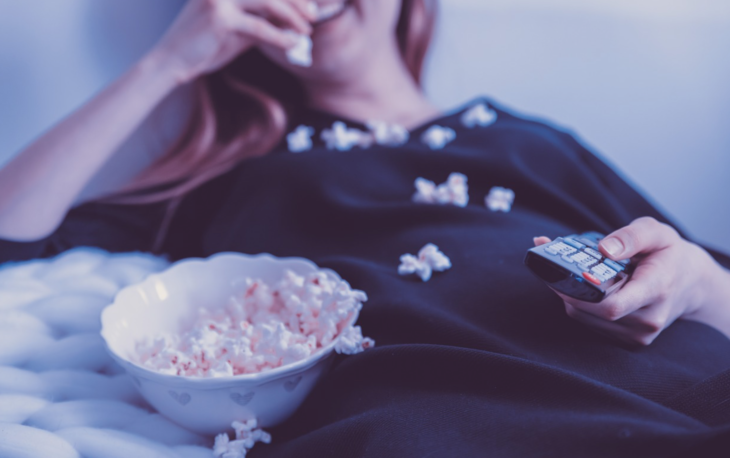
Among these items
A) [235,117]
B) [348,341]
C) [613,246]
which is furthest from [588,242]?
[235,117]

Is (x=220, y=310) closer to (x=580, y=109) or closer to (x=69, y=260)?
(x=69, y=260)

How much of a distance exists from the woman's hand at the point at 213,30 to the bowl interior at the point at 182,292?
417 mm

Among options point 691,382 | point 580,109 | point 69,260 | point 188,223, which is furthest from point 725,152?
point 69,260

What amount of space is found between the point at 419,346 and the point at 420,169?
47 cm

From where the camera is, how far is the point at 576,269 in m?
0.59

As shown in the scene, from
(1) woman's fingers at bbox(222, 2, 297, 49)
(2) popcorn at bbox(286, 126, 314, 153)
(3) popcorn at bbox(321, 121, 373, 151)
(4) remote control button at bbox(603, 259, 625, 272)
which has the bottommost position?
(2) popcorn at bbox(286, 126, 314, 153)

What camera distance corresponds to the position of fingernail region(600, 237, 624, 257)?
2.11ft

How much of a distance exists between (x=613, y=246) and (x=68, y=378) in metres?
0.67

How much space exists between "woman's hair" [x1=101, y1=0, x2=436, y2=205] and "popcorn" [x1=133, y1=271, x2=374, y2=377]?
467 millimetres

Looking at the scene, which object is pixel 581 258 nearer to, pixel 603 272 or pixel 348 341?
pixel 603 272

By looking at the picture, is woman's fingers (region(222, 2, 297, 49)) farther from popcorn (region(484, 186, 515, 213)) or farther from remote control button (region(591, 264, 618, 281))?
remote control button (region(591, 264, 618, 281))

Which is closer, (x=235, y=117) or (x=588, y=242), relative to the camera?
(x=588, y=242)

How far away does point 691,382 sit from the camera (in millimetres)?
640

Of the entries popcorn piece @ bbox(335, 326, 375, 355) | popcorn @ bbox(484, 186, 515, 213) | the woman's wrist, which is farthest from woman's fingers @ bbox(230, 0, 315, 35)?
popcorn piece @ bbox(335, 326, 375, 355)
